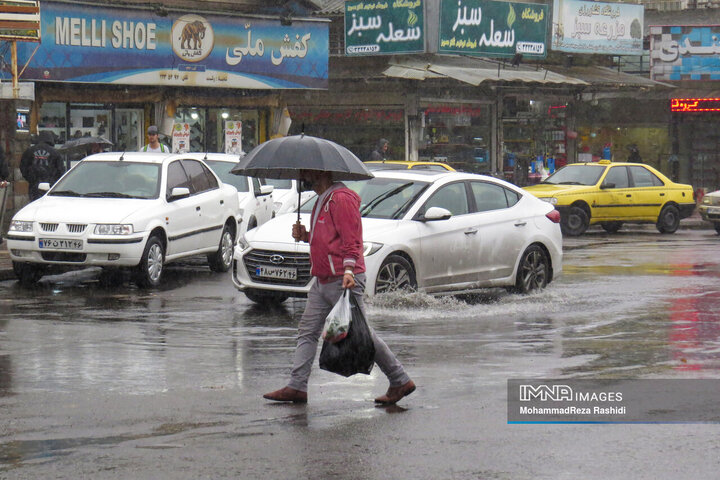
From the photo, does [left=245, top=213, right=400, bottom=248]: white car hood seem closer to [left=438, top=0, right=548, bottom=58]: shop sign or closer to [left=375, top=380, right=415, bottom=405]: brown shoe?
[left=375, top=380, right=415, bottom=405]: brown shoe

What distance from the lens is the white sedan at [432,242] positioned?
13.1 metres

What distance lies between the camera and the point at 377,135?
108ft

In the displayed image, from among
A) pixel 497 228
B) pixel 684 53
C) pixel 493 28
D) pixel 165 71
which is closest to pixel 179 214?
pixel 497 228

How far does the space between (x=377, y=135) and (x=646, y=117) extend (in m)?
11.6

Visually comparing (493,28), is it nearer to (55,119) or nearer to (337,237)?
(55,119)

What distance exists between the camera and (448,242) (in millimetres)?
13820

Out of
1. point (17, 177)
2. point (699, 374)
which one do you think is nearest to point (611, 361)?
point (699, 374)

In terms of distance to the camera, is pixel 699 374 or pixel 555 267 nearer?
pixel 699 374

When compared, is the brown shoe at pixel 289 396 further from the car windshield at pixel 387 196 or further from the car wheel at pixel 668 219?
the car wheel at pixel 668 219

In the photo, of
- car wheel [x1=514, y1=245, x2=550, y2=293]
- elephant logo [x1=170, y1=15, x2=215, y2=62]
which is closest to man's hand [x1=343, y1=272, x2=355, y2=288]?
car wheel [x1=514, y1=245, x2=550, y2=293]

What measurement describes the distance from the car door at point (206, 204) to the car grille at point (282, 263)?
378 cm

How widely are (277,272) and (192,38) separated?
16153mm

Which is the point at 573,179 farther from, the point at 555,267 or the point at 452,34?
the point at 555,267

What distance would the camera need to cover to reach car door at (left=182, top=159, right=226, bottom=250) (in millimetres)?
17141
